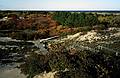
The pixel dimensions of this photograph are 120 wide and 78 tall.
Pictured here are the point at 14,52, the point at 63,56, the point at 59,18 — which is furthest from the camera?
the point at 59,18

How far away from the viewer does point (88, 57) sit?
1392cm

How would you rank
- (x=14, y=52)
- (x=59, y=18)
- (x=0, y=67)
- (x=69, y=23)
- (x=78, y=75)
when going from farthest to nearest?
(x=59, y=18) < (x=69, y=23) < (x=14, y=52) < (x=0, y=67) < (x=78, y=75)

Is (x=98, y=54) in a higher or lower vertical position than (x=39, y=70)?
higher

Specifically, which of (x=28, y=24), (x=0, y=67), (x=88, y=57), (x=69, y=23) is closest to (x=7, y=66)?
(x=0, y=67)

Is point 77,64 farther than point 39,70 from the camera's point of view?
No

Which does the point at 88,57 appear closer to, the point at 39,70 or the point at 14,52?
the point at 39,70

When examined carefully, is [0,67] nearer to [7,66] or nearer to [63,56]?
[7,66]

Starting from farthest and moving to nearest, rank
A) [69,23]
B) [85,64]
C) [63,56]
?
[69,23], [63,56], [85,64]

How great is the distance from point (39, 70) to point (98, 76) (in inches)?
143

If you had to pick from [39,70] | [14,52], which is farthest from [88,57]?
[14,52]

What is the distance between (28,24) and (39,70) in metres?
37.0

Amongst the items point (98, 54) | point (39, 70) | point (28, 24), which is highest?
point (98, 54)

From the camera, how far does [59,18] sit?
5131 centimetres

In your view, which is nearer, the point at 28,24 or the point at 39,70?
the point at 39,70
